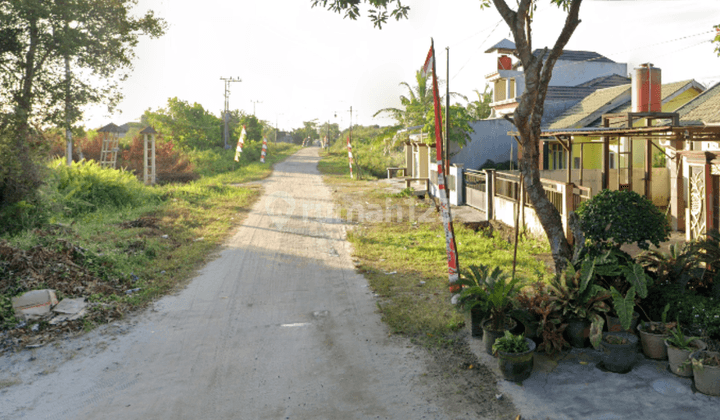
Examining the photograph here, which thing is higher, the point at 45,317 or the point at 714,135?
the point at 714,135

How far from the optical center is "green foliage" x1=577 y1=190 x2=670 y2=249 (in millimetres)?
5848

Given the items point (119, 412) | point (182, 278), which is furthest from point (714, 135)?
point (119, 412)

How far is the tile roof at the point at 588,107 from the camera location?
18.7 metres

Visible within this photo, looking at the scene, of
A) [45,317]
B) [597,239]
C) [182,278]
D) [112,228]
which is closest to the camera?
[597,239]

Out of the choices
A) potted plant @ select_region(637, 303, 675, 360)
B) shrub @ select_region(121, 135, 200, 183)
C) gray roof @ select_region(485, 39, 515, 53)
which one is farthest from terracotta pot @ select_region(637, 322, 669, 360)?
gray roof @ select_region(485, 39, 515, 53)

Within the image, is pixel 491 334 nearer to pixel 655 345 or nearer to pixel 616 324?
pixel 616 324

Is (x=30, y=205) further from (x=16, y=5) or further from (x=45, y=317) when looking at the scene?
(x=45, y=317)

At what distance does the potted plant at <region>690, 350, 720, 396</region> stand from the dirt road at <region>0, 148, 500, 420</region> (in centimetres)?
214

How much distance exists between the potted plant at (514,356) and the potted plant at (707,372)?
138 centimetres

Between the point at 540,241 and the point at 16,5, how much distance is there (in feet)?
39.0

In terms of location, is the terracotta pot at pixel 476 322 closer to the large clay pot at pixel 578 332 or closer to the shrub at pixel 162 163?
the large clay pot at pixel 578 332

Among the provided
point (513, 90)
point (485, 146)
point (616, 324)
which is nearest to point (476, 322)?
point (616, 324)

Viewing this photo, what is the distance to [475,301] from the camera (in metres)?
5.67

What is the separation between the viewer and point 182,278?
8.77 meters
